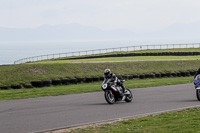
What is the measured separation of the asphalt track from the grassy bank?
28.0ft

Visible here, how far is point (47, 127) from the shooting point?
35.0 feet

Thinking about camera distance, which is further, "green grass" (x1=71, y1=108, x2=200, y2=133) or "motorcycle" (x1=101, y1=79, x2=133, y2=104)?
"motorcycle" (x1=101, y1=79, x2=133, y2=104)

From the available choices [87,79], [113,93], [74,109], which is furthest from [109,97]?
[87,79]

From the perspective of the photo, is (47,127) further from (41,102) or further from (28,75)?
(28,75)

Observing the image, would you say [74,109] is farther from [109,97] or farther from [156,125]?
[156,125]

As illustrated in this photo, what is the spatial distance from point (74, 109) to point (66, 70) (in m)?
17.4

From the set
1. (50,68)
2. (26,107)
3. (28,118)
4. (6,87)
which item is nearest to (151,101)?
(26,107)

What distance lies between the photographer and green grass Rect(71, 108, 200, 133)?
9562mm

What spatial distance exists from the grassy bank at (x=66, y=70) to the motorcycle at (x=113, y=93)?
9948mm

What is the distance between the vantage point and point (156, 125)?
10406mm

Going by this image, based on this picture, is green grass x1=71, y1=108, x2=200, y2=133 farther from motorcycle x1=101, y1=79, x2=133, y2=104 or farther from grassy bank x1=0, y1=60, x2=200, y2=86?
grassy bank x1=0, y1=60, x2=200, y2=86

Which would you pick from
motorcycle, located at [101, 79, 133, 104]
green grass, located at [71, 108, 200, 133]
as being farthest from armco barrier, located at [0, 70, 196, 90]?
green grass, located at [71, 108, 200, 133]

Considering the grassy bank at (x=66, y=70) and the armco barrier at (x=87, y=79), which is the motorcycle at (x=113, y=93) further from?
the grassy bank at (x=66, y=70)

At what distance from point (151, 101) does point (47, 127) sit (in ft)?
23.0
